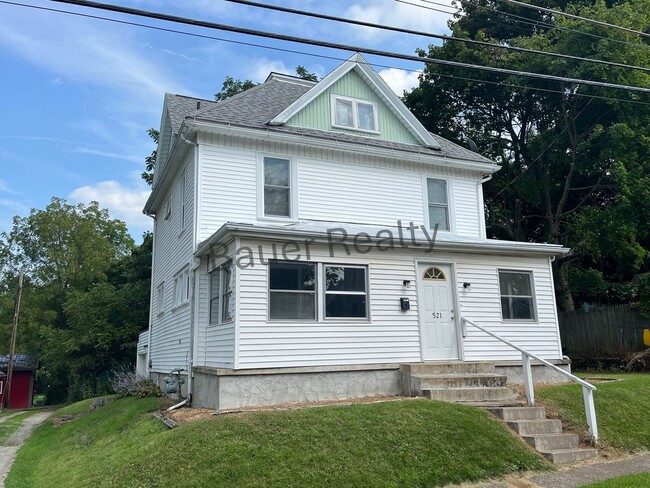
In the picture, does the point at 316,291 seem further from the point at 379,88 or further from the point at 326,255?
the point at 379,88

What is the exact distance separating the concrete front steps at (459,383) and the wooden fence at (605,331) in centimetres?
882

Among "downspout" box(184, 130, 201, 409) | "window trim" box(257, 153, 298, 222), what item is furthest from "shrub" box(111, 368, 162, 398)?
"window trim" box(257, 153, 298, 222)

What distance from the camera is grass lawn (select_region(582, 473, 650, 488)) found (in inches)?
250

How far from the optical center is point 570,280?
22.0 m

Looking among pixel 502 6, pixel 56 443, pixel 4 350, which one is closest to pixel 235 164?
pixel 56 443

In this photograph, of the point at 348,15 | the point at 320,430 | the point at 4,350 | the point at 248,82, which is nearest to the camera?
the point at 320,430

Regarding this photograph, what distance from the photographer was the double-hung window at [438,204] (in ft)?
49.4

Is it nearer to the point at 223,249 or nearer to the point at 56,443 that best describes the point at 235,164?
the point at 223,249

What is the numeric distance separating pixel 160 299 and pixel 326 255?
8534mm

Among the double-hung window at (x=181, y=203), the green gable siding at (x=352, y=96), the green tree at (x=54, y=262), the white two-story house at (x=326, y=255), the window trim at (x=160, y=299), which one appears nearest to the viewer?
the white two-story house at (x=326, y=255)

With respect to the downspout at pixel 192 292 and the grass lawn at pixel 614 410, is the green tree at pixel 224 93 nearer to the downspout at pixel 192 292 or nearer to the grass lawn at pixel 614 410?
the downspout at pixel 192 292

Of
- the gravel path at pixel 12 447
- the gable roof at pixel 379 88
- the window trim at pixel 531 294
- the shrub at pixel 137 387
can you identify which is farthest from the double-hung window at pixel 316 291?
the shrub at pixel 137 387

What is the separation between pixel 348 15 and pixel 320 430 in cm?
645

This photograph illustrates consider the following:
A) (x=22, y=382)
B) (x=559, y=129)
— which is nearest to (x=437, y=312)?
(x=559, y=129)
